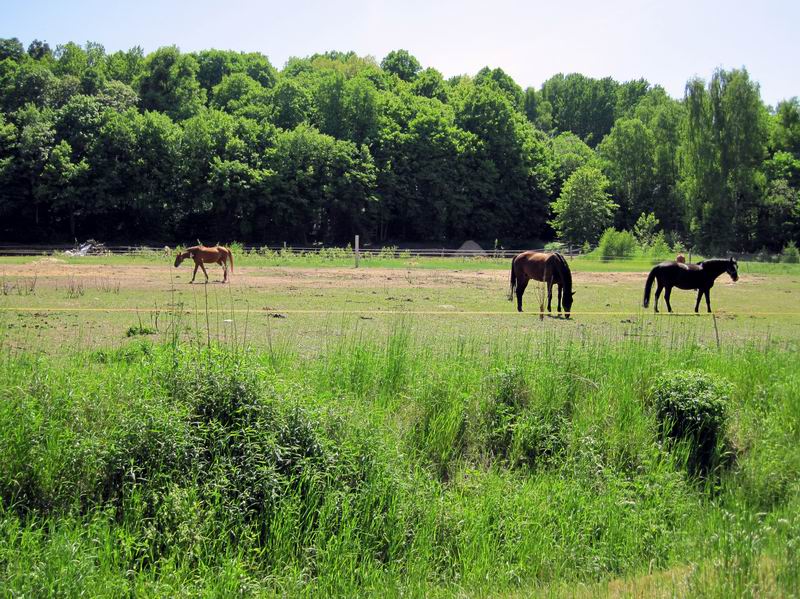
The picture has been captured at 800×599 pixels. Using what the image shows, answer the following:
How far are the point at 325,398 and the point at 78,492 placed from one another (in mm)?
2750

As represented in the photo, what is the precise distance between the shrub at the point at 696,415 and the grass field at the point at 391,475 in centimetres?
7

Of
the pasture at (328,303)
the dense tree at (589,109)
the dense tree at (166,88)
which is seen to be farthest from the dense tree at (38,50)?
the dense tree at (589,109)

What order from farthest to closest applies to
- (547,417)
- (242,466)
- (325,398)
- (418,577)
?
(547,417), (325,398), (242,466), (418,577)

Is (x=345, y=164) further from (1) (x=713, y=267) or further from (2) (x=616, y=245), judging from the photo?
(1) (x=713, y=267)

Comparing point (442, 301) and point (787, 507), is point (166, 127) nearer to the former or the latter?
point (442, 301)

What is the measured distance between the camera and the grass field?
604 cm

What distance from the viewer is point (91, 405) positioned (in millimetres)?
7371

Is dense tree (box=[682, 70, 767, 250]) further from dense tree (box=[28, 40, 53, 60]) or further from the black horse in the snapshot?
dense tree (box=[28, 40, 53, 60])

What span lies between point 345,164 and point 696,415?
187ft

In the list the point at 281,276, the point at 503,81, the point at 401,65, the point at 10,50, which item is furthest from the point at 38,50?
the point at 281,276

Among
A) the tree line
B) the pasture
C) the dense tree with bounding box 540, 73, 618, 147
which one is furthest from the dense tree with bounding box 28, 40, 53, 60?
the dense tree with bounding box 540, 73, 618, 147

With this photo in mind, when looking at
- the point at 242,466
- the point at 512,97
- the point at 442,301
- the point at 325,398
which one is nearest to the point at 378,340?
the point at 325,398

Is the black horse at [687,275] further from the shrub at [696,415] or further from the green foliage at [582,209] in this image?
Answer: the green foliage at [582,209]

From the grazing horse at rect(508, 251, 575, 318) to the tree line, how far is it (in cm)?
4361
